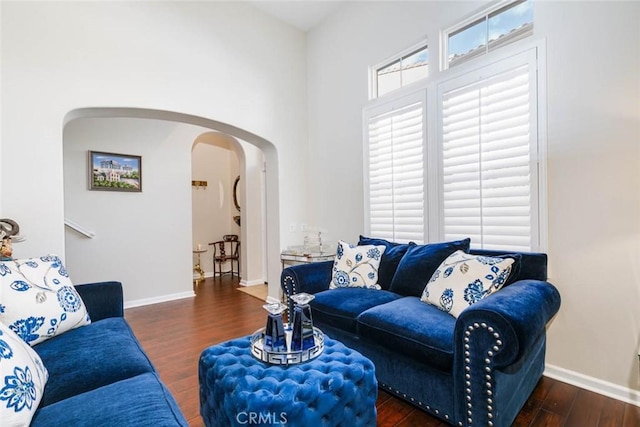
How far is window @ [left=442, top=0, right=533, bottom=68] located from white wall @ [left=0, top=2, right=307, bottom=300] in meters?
2.06

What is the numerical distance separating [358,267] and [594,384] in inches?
67.0

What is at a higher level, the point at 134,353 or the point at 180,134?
the point at 180,134

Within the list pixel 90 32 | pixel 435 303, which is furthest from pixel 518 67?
pixel 90 32

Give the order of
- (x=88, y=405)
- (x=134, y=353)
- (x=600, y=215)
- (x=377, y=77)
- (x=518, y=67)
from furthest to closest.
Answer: (x=377, y=77) < (x=518, y=67) < (x=600, y=215) < (x=134, y=353) < (x=88, y=405)

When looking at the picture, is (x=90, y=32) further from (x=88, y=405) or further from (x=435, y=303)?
(x=435, y=303)

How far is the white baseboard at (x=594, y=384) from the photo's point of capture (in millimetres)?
1806

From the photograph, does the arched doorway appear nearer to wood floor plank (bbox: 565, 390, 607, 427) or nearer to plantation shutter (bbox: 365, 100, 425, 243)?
plantation shutter (bbox: 365, 100, 425, 243)

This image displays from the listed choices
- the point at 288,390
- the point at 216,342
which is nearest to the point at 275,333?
the point at 288,390

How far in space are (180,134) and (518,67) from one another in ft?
13.7

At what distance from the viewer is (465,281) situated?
1.90 metres

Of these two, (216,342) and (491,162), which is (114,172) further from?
(491,162)

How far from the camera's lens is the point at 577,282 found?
79.4 inches

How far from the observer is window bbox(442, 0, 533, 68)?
2.28 m

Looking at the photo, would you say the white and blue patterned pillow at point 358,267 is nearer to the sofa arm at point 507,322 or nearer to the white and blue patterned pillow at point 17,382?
the sofa arm at point 507,322
